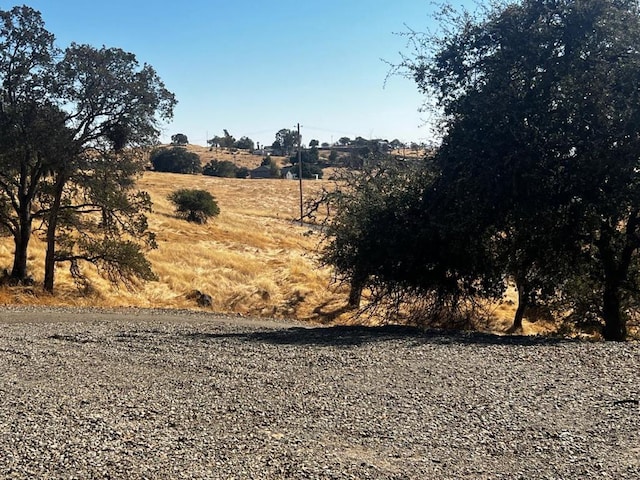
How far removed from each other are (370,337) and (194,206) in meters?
34.3

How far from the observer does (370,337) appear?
12.3 meters

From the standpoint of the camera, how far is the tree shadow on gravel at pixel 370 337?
1135 centimetres

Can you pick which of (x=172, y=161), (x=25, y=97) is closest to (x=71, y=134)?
(x=25, y=97)

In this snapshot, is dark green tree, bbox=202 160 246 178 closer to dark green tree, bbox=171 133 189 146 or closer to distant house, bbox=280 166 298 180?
distant house, bbox=280 166 298 180

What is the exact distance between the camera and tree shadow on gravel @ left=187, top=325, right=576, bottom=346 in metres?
11.3

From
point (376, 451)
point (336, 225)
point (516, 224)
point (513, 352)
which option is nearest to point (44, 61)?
point (336, 225)

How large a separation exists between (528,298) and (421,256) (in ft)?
10.4

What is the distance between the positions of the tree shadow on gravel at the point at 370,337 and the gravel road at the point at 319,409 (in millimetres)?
196

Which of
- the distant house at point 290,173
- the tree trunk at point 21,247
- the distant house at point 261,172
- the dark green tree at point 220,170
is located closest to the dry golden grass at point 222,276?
the tree trunk at point 21,247

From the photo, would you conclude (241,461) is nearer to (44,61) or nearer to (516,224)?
(516,224)

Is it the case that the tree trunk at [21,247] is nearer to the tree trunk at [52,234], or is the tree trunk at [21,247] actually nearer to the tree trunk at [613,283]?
the tree trunk at [52,234]

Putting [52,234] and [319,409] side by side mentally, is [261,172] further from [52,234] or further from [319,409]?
[319,409]

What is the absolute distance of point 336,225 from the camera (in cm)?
2119

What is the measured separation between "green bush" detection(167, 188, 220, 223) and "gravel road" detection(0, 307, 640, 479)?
3383 centimetres
